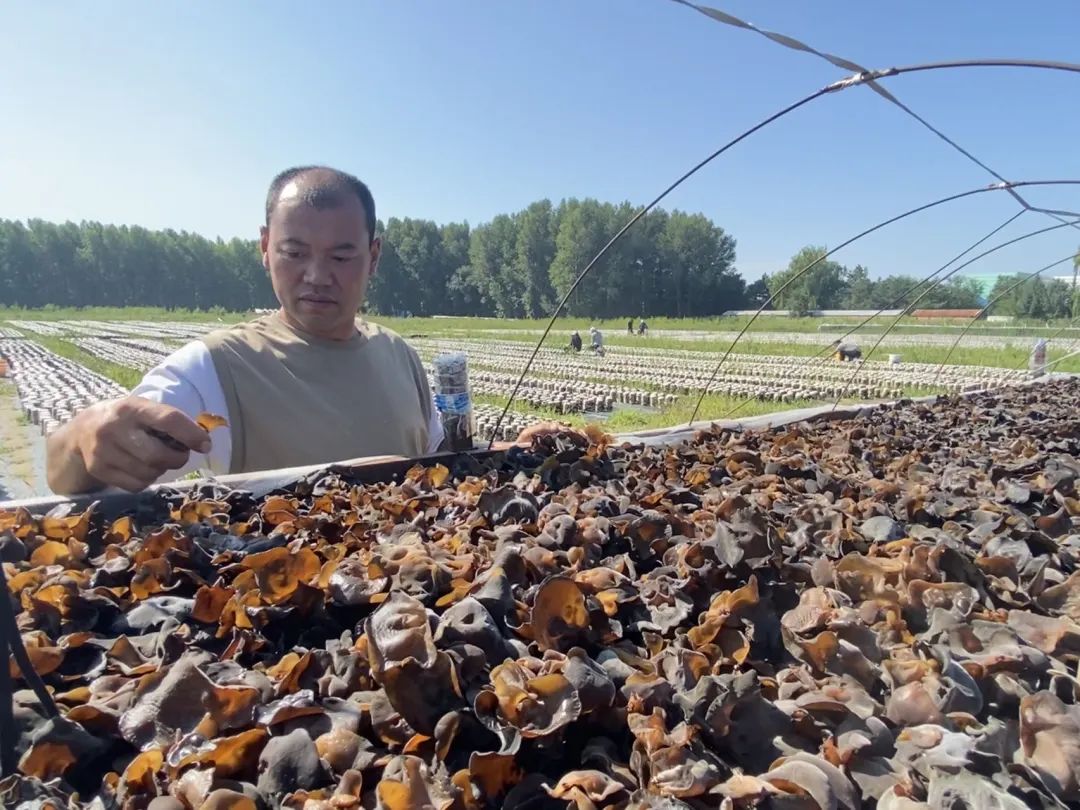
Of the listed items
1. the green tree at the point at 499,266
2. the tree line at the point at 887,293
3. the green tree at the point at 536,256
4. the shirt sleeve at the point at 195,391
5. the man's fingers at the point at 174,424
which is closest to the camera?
the man's fingers at the point at 174,424

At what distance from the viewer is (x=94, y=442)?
170 centimetres

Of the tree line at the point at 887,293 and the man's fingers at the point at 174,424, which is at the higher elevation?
the tree line at the point at 887,293

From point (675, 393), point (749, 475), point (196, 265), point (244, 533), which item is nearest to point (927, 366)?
point (675, 393)

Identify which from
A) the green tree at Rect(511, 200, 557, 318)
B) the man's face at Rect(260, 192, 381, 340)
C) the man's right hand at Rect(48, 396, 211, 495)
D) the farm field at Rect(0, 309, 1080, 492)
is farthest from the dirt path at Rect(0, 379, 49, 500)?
the green tree at Rect(511, 200, 557, 318)

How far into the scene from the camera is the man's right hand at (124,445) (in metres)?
1.67

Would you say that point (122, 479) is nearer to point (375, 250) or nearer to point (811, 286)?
point (375, 250)

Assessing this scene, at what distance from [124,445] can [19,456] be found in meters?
9.32

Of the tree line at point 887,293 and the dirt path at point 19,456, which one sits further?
the tree line at point 887,293

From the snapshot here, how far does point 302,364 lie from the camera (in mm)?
2537

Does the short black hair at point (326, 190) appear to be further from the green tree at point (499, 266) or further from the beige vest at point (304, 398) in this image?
the green tree at point (499, 266)

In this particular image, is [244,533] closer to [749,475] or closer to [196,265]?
[749,475]

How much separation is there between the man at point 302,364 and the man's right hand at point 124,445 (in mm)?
437

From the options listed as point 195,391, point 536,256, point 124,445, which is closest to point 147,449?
point 124,445

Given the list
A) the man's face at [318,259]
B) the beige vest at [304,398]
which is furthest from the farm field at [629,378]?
the man's face at [318,259]
